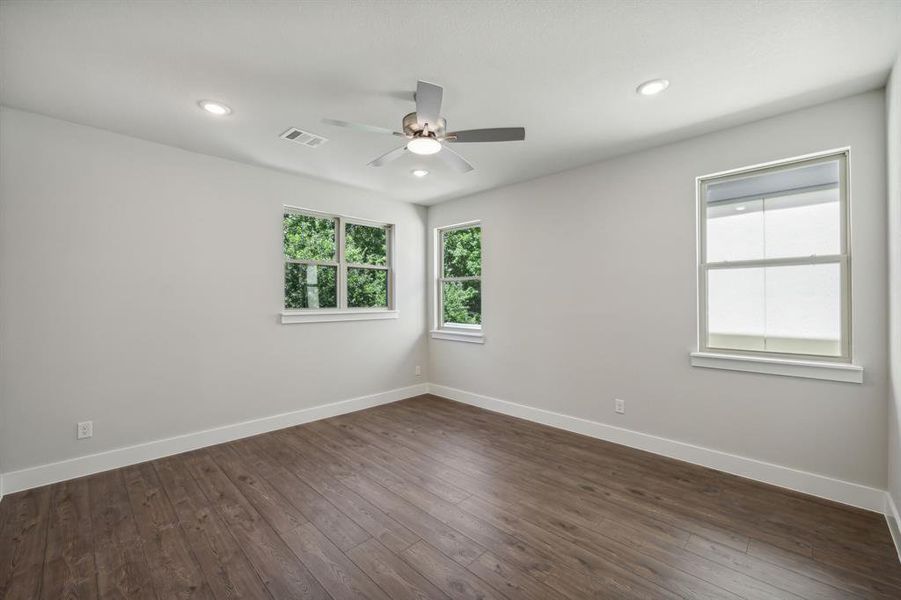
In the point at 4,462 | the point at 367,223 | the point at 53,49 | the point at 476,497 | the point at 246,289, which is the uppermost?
the point at 53,49

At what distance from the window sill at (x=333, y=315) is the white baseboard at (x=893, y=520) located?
14.6 ft

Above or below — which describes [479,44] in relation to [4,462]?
above

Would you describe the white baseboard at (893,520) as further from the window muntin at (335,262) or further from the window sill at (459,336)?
the window muntin at (335,262)

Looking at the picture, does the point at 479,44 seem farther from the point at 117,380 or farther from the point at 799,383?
the point at 117,380

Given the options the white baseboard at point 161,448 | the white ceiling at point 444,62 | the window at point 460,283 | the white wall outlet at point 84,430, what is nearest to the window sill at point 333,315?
the window at point 460,283

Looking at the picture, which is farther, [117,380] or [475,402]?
[475,402]

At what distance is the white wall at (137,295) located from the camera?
8.93 ft

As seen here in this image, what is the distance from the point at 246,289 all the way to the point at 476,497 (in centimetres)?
288

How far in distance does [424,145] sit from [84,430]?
3330 millimetres

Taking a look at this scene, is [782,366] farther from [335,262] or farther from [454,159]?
[335,262]

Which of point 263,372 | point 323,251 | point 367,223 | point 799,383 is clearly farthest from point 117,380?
point 799,383

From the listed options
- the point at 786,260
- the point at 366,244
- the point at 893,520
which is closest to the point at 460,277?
the point at 366,244

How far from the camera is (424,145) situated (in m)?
2.42

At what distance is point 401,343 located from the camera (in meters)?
5.16
